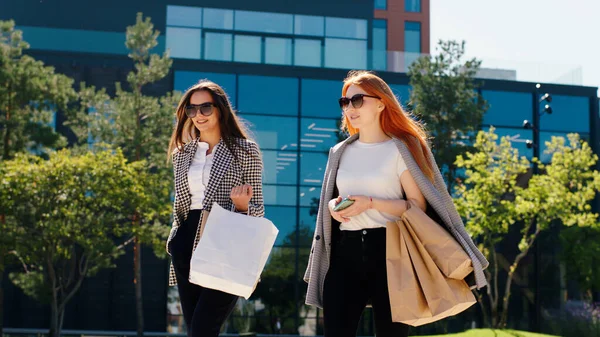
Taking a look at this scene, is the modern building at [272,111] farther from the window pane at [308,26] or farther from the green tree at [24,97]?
the green tree at [24,97]

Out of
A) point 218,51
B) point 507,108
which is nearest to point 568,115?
point 507,108

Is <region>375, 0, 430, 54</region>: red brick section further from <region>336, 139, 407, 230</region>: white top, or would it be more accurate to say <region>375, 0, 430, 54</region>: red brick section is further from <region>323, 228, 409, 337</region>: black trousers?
<region>323, 228, 409, 337</region>: black trousers

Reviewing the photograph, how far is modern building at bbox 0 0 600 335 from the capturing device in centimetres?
2548

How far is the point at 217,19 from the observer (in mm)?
30750

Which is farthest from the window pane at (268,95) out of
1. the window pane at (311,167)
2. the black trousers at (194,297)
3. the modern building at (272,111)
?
the black trousers at (194,297)

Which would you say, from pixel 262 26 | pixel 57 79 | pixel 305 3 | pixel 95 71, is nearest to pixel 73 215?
pixel 57 79

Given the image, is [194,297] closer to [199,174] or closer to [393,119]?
[199,174]

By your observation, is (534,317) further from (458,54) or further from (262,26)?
(262,26)

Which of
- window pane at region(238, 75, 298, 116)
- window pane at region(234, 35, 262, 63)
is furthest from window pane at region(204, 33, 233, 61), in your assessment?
window pane at region(238, 75, 298, 116)

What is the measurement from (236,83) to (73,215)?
987 cm

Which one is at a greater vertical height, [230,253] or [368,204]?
[368,204]

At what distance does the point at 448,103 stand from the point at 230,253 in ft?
67.6

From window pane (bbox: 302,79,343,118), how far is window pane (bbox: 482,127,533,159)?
5133 millimetres

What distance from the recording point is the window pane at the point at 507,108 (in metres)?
28.4
